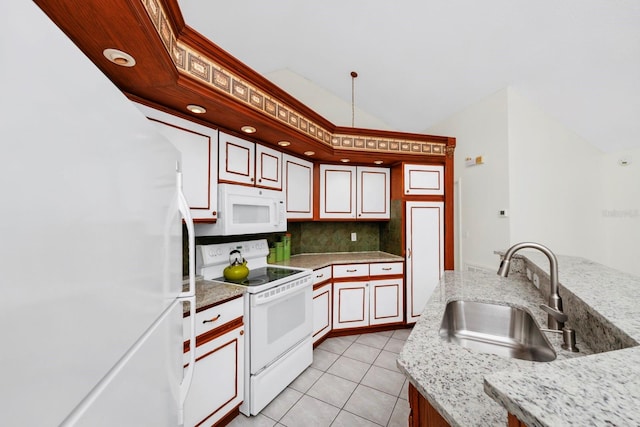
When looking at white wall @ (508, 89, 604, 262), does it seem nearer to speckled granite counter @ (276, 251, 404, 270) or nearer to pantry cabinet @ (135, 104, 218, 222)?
speckled granite counter @ (276, 251, 404, 270)

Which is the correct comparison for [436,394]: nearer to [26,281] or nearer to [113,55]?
[26,281]

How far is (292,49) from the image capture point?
282cm

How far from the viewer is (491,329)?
54.1 inches

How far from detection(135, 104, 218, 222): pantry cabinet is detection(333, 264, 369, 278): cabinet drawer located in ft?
4.81

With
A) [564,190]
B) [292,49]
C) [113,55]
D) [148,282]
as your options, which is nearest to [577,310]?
[148,282]

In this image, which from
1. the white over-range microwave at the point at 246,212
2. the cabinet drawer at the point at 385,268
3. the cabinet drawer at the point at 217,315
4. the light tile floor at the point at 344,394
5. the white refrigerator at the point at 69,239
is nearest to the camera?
the white refrigerator at the point at 69,239

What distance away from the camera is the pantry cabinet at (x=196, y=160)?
1619mm

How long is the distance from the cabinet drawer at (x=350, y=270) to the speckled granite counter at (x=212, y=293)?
50.3 inches

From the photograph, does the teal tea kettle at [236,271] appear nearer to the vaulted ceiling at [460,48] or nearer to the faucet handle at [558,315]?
the faucet handle at [558,315]

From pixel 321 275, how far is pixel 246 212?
102 centimetres

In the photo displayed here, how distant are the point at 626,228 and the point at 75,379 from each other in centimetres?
479

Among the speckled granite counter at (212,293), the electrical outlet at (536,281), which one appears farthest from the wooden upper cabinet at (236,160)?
the electrical outlet at (536,281)

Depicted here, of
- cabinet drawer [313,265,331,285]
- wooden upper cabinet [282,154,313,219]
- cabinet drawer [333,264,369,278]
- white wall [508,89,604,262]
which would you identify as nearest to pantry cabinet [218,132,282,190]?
wooden upper cabinet [282,154,313,219]

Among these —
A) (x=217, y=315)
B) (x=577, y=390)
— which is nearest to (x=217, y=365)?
(x=217, y=315)
